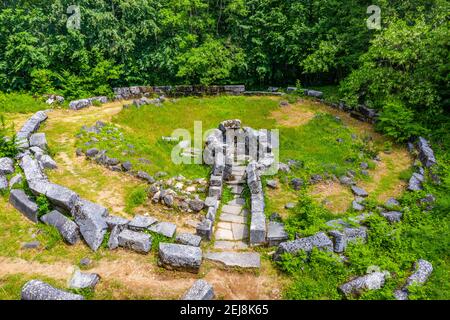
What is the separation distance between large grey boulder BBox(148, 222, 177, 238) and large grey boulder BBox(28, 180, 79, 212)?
91.8 inches

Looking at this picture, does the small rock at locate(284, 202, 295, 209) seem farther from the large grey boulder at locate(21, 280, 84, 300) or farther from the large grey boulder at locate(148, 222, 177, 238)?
the large grey boulder at locate(21, 280, 84, 300)

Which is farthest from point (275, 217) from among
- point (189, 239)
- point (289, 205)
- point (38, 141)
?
point (38, 141)

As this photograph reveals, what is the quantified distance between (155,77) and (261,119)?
807cm

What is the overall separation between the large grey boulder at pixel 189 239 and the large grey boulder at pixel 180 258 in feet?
1.74

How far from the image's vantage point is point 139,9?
21188mm

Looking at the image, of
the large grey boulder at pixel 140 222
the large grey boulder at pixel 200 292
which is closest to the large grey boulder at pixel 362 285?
the large grey boulder at pixel 200 292

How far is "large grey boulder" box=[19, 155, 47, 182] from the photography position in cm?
1091

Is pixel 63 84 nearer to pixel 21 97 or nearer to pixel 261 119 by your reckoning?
pixel 21 97

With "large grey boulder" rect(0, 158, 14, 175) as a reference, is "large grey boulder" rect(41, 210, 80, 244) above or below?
below

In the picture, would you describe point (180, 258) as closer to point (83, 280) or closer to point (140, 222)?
point (140, 222)

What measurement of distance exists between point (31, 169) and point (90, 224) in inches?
154

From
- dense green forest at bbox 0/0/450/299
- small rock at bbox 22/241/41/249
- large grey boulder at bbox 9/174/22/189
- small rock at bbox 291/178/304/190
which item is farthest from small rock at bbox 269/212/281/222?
large grey boulder at bbox 9/174/22/189

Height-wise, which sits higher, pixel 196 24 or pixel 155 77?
pixel 196 24
